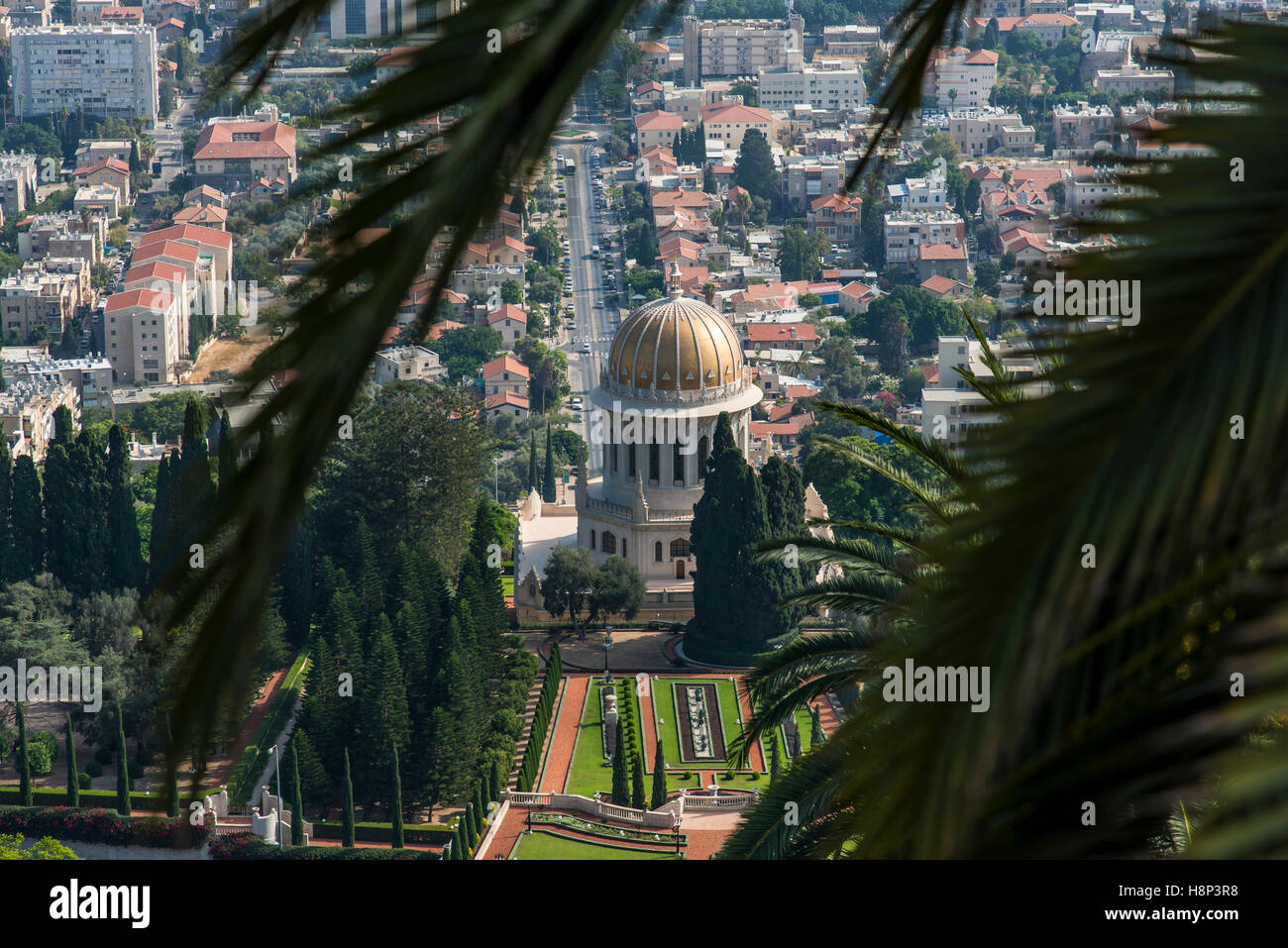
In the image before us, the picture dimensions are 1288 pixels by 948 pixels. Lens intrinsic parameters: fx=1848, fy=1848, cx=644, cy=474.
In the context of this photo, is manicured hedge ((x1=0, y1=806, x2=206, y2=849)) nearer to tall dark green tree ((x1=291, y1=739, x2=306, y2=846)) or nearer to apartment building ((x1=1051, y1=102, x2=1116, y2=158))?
tall dark green tree ((x1=291, y1=739, x2=306, y2=846))

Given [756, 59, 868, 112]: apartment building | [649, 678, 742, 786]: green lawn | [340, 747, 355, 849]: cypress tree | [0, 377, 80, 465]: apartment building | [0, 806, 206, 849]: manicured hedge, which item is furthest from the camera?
[756, 59, 868, 112]: apartment building

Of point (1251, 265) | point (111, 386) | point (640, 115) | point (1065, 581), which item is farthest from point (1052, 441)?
point (640, 115)

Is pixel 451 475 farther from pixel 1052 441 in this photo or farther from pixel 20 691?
pixel 1052 441

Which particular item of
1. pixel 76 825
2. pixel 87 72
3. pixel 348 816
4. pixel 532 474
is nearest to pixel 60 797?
pixel 76 825

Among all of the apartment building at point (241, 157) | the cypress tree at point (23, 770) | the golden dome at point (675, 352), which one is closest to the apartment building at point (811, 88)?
the apartment building at point (241, 157)

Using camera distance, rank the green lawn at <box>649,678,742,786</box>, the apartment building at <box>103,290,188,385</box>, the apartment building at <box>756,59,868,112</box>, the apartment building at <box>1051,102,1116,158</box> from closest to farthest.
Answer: the green lawn at <box>649,678,742,786</box> < the apartment building at <box>103,290,188,385</box> < the apartment building at <box>1051,102,1116,158</box> < the apartment building at <box>756,59,868,112</box>

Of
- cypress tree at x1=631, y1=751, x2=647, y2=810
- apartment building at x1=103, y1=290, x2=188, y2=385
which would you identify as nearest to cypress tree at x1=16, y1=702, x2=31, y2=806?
cypress tree at x1=631, y1=751, x2=647, y2=810
